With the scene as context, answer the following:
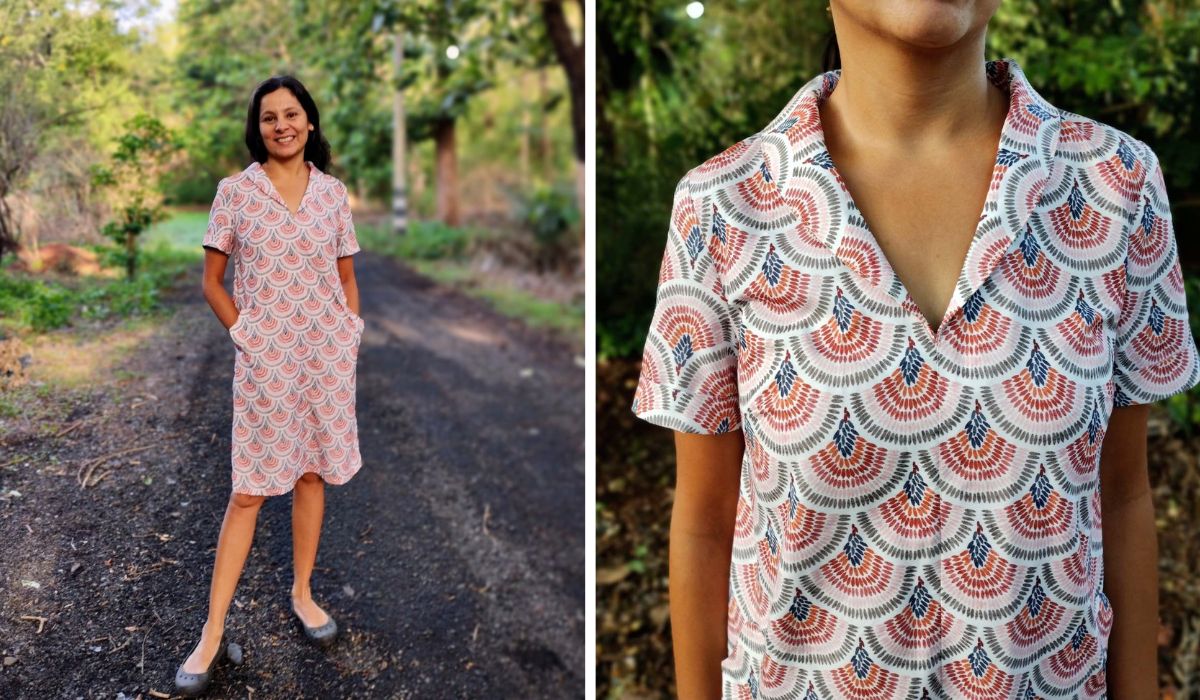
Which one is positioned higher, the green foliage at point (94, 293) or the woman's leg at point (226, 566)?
the green foliage at point (94, 293)

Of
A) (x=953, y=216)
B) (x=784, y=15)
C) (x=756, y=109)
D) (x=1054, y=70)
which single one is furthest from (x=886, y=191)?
(x=784, y=15)

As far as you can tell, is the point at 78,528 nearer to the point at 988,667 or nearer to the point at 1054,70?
the point at 988,667

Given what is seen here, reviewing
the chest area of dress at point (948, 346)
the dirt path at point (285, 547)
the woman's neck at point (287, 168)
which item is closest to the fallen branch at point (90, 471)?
the dirt path at point (285, 547)

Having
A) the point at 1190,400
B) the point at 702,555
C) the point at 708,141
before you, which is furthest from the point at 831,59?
the point at 1190,400

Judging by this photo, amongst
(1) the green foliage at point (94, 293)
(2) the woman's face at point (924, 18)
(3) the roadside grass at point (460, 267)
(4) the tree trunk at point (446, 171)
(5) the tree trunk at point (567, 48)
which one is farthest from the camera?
(5) the tree trunk at point (567, 48)

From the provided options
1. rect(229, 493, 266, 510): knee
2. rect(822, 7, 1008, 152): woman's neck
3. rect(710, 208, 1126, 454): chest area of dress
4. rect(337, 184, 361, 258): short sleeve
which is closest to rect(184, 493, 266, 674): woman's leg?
rect(229, 493, 266, 510): knee

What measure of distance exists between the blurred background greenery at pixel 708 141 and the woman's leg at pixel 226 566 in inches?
59.1

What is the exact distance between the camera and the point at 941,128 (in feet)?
3.17

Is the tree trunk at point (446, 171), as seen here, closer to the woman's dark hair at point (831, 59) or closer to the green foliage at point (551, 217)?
the green foliage at point (551, 217)

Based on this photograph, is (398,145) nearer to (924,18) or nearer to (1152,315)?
(924,18)

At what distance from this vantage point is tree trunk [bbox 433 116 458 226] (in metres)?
2.03

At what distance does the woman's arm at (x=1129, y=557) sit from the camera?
3.31 ft

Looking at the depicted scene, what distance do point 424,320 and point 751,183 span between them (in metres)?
0.85

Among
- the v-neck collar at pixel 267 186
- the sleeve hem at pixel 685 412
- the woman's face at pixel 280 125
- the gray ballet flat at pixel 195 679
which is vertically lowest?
the gray ballet flat at pixel 195 679
